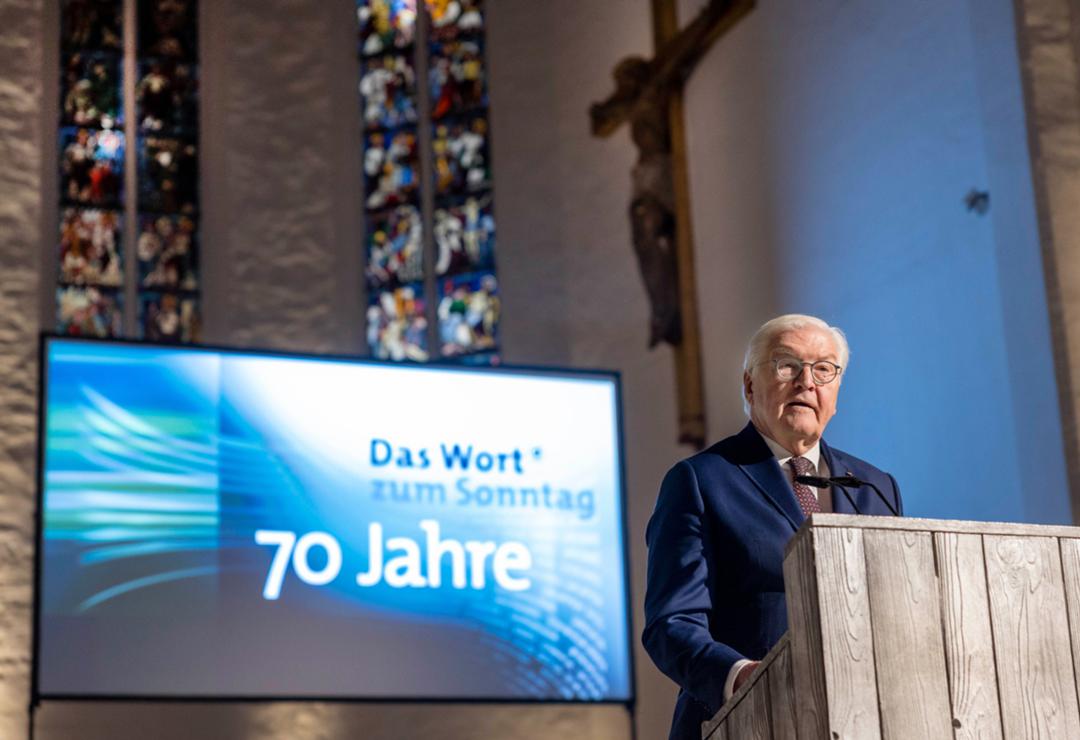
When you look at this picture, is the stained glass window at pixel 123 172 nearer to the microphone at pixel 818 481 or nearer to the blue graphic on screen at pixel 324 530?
the blue graphic on screen at pixel 324 530

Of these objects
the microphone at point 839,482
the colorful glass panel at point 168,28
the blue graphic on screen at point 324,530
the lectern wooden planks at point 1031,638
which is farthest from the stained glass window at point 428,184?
the lectern wooden planks at point 1031,638

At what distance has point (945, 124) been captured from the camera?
22.9 feet

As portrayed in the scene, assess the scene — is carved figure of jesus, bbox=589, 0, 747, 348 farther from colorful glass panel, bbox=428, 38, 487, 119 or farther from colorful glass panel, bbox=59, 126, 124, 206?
colorful glass panel, bbox=59, 126, 124, 206

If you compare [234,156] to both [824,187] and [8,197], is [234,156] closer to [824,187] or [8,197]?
[8,197]

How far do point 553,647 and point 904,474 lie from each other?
1814 mm

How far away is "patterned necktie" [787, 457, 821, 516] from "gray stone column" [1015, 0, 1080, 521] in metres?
3.81

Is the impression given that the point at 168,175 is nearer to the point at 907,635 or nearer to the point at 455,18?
the point at 455,18

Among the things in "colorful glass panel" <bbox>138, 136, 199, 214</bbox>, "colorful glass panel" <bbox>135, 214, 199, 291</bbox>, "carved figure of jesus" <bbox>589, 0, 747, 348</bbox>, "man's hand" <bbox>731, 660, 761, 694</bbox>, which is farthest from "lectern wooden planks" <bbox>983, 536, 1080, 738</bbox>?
"colorful glass panel" <bbox>138, 136, 199, 214</bbox>

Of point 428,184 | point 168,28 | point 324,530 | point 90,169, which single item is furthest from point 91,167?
point 324,530

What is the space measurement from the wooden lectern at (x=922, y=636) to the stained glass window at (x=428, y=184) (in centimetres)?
858

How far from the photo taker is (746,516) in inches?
90.7

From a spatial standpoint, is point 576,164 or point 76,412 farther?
point 576,164

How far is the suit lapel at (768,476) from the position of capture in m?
2.33

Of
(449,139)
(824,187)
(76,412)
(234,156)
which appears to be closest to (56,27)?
(234,156)
